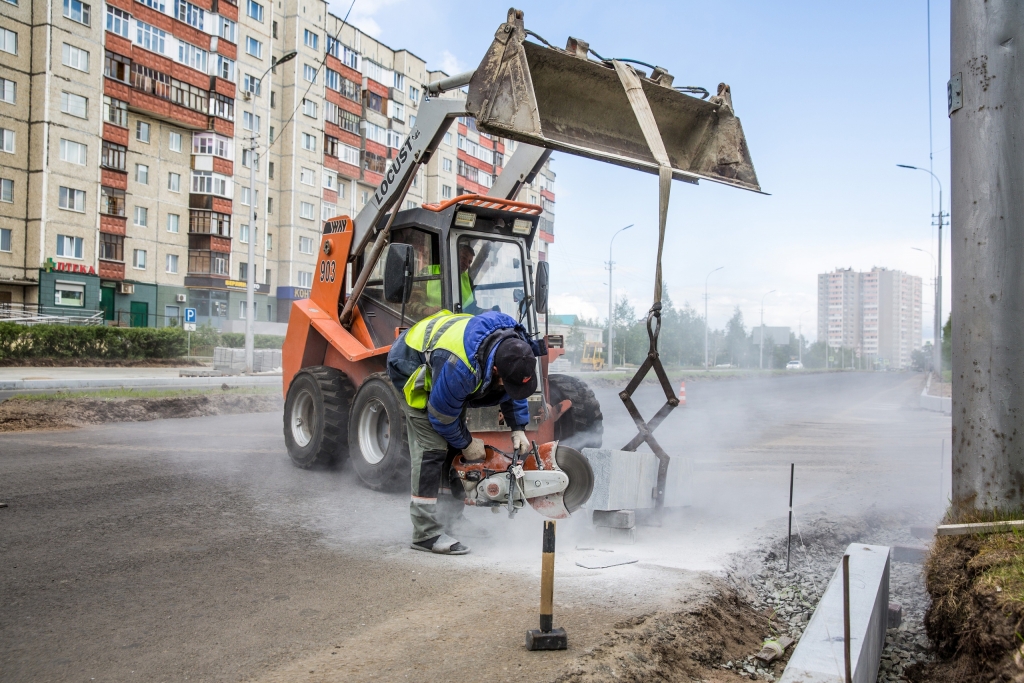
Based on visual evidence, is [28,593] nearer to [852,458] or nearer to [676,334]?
[852,458]

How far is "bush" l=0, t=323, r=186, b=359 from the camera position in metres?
25.1

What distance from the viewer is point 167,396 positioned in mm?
13906

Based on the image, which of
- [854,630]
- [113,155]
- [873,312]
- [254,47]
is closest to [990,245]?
[854,630]

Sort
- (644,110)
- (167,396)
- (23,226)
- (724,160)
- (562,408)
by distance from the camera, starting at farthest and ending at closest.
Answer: (23,226) → (167,396) → (562,408) → (724,160) → (644,110)

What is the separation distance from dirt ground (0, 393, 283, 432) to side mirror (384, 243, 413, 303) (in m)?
6.59

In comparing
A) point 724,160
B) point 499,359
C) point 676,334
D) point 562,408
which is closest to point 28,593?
point 499,359

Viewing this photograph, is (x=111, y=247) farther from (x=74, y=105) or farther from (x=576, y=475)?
(x=576, y=475)

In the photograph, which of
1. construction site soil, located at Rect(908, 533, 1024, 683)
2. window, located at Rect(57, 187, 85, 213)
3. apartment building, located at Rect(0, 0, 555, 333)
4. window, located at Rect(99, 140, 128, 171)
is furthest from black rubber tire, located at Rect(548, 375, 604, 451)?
window, located at Rect(99, 140, 128, 171)

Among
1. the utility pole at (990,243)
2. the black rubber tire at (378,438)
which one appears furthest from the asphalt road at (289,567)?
the utility pole at (990,243)

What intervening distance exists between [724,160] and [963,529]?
3.02 metres

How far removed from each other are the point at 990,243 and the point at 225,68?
47.9 metres

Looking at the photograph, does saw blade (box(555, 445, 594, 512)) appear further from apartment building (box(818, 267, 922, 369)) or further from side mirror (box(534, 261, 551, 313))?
apartment building (box(818, 267, 922, 369))

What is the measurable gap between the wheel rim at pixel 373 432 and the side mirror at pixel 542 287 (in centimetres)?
175

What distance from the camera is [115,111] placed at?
39.3 metres
